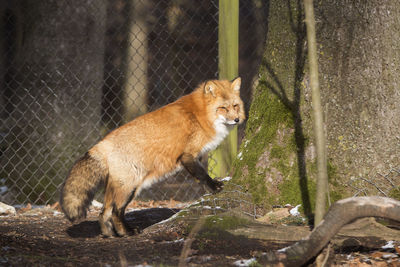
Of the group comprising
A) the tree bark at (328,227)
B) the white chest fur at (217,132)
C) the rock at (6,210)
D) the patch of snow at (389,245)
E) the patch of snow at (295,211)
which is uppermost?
the white chest fur at (217,132)

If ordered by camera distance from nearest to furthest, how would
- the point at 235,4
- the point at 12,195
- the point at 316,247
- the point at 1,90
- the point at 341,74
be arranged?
the point at 316,247 < the point at 341,74 < the point at 235,4 < the point at 12,195 < the point at 1,90

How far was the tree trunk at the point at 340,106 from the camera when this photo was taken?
11.9 feet

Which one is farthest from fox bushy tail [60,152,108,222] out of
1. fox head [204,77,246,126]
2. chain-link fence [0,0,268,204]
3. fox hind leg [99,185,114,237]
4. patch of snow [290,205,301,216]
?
chain-link fence [0,0,268,204]

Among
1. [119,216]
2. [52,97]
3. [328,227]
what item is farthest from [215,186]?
[52,97]

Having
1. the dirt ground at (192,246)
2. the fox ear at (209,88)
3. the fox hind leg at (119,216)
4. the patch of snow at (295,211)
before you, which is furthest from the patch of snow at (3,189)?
the patch of snow at (295,211)

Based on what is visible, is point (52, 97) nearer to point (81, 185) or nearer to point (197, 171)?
point (81, 185)

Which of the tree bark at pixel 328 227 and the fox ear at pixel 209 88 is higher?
the fox ear at pixel 209 88

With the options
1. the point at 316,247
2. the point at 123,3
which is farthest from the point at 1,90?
the point at 316,247

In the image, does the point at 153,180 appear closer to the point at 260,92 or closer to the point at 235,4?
the point at 260,92

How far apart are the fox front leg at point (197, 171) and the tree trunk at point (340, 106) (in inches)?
12.2

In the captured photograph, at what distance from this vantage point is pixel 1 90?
25.7 feet

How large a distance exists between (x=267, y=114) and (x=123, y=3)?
24.5 feet

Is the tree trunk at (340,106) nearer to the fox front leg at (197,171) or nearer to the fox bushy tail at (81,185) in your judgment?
the fox front leg at (197,171)

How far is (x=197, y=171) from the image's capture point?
13.7ft
